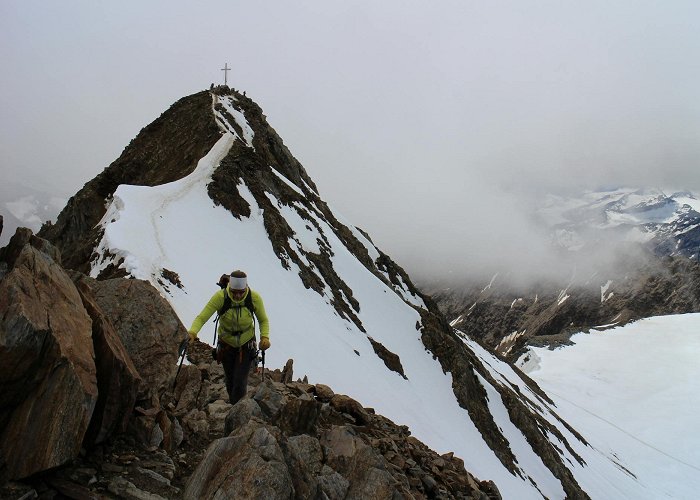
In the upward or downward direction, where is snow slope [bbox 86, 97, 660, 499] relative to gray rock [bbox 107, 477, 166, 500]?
upward

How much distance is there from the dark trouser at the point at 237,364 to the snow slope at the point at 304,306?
760 centimetres

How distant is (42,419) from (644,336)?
107m

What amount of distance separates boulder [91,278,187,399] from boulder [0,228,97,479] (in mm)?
1975

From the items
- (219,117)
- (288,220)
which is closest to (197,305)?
(288,220)

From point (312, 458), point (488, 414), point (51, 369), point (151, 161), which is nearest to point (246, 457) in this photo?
point (312, 458)

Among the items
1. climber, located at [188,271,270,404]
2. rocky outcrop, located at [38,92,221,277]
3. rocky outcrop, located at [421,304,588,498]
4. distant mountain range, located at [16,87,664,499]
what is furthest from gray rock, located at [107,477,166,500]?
rocky outcrop, located at [421,304,588,498]

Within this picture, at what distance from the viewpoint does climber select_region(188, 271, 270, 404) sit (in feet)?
27.2

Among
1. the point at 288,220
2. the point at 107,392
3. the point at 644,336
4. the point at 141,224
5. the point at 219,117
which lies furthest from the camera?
the point at 644,336

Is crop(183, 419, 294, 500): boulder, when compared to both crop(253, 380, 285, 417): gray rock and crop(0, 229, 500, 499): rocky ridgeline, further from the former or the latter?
crop(253, 380, 285, 417): gray rock

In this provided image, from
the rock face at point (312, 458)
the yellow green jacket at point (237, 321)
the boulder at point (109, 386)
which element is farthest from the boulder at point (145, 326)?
the rock face at point (312, 458)

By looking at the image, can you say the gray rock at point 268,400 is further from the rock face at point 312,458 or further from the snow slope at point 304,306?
the snow slope at point 304,306

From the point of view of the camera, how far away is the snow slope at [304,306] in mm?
19250

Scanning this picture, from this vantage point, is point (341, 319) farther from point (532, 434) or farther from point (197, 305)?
point (532, 434)

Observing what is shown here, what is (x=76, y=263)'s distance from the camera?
1859 cm
